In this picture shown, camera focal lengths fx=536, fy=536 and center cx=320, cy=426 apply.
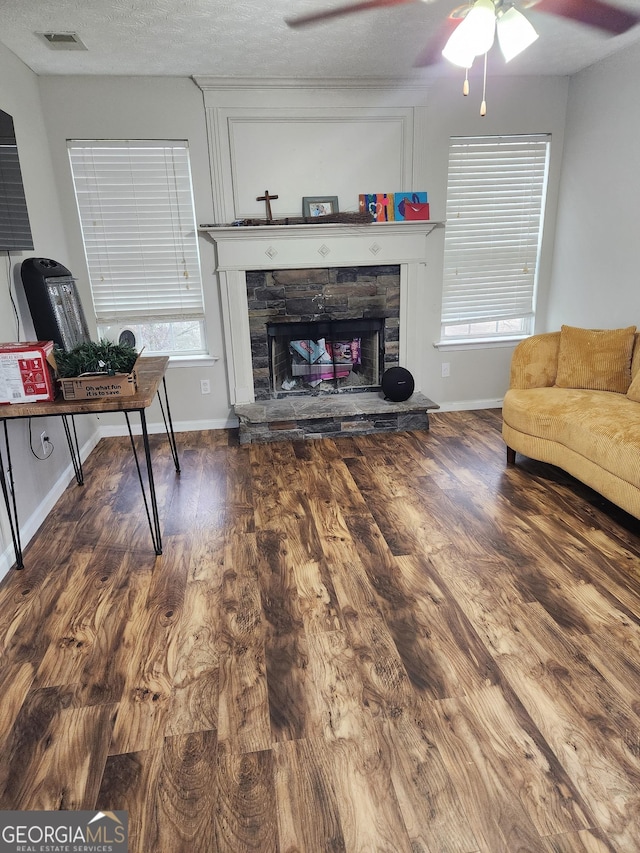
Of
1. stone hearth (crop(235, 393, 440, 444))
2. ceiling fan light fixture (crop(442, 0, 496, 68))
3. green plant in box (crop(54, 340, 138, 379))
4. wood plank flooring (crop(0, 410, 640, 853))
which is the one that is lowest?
wood plank flooring (crop(0, 410, 640, 853))

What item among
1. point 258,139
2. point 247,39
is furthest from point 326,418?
point 247,39

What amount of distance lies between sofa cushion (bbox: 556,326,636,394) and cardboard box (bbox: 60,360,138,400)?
2662 millimetres

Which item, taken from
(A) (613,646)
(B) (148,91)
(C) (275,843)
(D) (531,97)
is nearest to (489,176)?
(D) (531,97)

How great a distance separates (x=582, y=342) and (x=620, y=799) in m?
2.70

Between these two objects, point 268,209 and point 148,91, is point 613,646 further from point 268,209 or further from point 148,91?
point 148,91

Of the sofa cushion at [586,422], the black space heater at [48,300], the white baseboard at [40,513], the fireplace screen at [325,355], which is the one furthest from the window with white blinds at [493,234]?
the white baseboard at [40,513]

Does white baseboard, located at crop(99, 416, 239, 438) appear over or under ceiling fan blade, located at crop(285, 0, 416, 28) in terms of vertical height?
under

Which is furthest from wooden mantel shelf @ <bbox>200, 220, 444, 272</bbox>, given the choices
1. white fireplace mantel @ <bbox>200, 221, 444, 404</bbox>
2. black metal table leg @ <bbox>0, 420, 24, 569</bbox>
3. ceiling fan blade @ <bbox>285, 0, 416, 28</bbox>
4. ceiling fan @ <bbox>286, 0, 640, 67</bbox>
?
black metal table leg @ <bbox>0, 420, 24, 569</bbox>

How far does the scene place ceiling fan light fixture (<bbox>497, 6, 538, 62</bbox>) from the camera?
212 centimetres

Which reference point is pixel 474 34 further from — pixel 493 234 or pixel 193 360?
pixel 193 360

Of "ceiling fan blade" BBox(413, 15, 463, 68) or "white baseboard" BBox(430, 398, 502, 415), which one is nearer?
"ceiling fan blade" BBox(413, 15, 463, 68)

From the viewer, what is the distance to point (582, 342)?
343cm

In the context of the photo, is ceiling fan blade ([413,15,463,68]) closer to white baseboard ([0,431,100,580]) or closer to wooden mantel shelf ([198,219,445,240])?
wooden mantel shelf ([198,219,445,240])

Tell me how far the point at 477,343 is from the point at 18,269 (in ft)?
11.2
